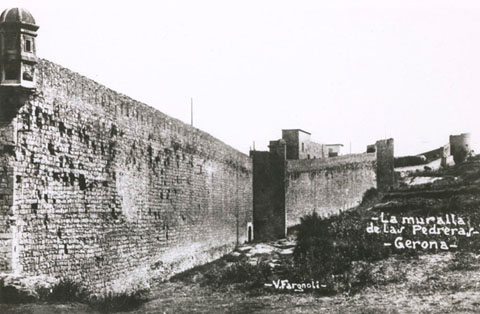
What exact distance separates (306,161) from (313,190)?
1730 millimetres

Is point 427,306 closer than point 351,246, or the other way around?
point 427,306

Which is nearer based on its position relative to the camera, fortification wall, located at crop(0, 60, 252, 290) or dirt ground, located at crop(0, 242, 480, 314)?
fortification wall, located at crop(0, 60, 252, 290)

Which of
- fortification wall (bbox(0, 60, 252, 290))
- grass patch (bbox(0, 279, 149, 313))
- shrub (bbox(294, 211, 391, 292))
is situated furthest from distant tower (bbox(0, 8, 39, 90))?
shrub (bbox(294, 211, 391, 292))

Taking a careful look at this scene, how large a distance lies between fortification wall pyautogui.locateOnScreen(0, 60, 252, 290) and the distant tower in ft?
1.57

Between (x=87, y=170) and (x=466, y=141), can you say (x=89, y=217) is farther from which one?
(x=466, y=141)

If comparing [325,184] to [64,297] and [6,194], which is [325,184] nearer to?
[64,297]

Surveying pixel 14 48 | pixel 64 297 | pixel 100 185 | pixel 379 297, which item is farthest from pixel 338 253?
pixel 14 48

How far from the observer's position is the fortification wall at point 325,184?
26.2 meters

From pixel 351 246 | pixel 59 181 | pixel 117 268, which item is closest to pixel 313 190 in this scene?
pixel 351 246

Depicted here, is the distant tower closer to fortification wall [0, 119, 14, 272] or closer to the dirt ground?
fortification wall [0, 119, 14, 272]

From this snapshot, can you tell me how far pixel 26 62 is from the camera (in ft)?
26.8

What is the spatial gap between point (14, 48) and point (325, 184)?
22573 mm

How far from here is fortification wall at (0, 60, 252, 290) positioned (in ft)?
27.8

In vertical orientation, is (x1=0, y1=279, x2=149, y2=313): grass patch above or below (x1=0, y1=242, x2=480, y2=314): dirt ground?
above
